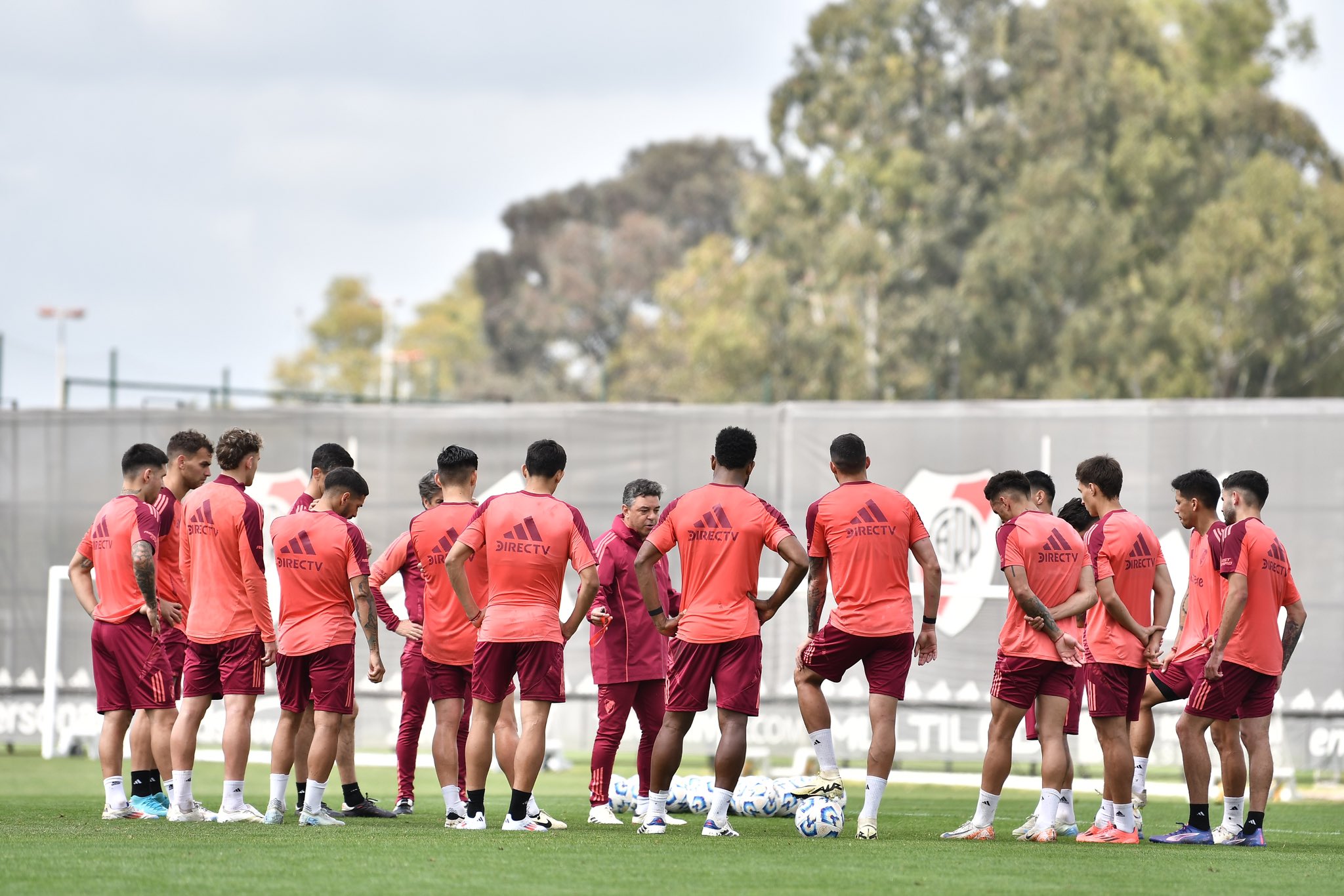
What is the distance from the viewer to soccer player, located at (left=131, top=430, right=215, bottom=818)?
29.9 ft

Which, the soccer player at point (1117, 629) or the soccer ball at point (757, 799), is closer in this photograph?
the soccer player at point (1117, 629)

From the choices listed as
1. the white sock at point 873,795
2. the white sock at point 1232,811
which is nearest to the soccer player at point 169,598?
the white sock at point 873,795

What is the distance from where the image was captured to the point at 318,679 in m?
8.55

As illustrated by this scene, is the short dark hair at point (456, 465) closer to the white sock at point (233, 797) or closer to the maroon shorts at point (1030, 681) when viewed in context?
the white sock at point (233, 797)

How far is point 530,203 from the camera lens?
213ft

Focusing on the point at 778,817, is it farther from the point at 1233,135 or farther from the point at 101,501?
the point at 1233,135

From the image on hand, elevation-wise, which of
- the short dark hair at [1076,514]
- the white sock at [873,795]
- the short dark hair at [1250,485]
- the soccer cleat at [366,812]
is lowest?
the soccer cleat at [366,812]

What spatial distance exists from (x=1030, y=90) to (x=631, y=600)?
34738 millimetres

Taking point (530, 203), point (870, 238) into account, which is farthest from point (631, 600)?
point (530, 203)

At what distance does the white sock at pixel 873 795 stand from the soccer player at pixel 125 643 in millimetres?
4078

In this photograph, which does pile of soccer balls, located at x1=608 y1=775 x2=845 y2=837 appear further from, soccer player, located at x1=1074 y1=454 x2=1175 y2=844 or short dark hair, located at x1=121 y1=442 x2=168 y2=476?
short dark hair, located at x1=121 y1=442 x2=168 y2=476

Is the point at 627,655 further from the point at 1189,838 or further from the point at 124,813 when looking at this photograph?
the point at 1189,838

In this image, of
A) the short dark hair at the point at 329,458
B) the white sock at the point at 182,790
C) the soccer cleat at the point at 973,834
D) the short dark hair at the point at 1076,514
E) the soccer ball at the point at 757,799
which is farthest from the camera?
the soccer ball at the point at 757,799

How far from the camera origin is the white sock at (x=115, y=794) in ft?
29.6
